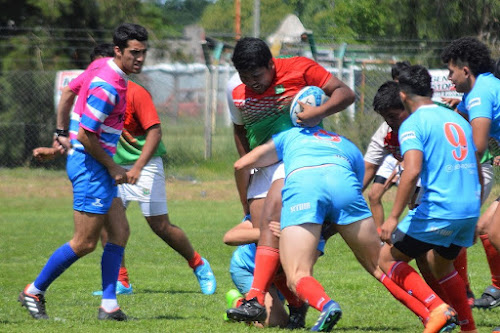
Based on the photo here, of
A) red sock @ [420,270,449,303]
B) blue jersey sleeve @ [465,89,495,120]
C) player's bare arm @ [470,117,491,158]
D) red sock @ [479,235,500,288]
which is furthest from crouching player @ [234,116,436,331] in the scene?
red sock @ [479,235,500,288]

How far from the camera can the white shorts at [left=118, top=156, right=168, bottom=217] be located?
8.36 metres

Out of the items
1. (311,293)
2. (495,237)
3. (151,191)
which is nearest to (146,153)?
(151,191)

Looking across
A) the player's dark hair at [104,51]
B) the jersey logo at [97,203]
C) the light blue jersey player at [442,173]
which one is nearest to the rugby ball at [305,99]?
the light blue jersey player at [442,173]

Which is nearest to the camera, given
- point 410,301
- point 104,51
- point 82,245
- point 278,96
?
point 410,301

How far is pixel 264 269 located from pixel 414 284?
99 centimetres

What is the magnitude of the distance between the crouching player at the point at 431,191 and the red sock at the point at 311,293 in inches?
19.6

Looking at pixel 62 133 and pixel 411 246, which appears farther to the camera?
pixel 62 133

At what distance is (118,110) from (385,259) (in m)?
2.20

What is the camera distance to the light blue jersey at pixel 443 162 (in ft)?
17.1

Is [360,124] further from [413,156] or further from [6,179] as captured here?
[413,156]

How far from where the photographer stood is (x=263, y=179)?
6465 millimetres

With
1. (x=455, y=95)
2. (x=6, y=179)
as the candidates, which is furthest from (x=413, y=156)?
(x=6, y=179)

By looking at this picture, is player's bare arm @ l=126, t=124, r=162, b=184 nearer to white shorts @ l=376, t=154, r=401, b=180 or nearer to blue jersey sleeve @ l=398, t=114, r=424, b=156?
blue jersey sleeve @ l=398, t=114, r=424, b=156

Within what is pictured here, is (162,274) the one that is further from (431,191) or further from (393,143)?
(431,191)
